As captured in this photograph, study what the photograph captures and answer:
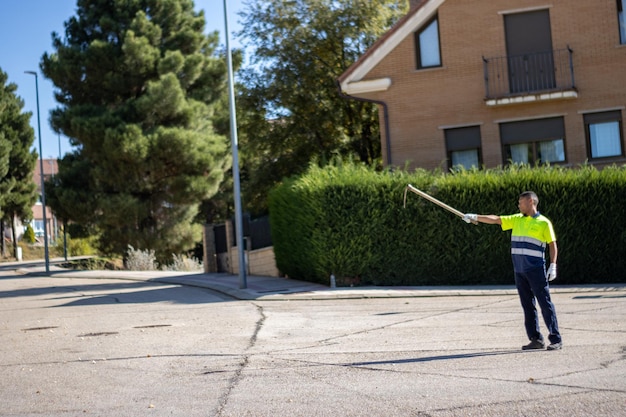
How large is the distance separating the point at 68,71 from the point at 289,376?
1369 inches

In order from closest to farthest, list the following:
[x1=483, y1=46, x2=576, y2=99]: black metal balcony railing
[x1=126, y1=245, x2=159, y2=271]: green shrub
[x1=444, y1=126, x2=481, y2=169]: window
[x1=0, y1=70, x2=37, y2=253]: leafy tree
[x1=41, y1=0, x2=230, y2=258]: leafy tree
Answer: [x1=483, y1=46, x2=576, y2=99]: black metal balcony railing < [x1=444, y1=126, x2=481, y2=169]: window < [x1=126, y1=245, x2=159, y2=271]: green shrub < [x1=41, y1=0, x2=230, y2=258]: leafy tree < [x1=0, y1=70, x2=37, y2=253]: leafy tree

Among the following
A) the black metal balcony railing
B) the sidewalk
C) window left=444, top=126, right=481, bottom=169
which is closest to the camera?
the sidewalk

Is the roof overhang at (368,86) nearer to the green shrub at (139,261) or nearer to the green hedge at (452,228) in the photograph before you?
the green hedge at (452,228)

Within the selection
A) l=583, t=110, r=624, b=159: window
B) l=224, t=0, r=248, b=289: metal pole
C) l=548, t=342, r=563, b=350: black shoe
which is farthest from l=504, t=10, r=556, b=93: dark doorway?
l=548, t=342, r=563, b=350: black shoe

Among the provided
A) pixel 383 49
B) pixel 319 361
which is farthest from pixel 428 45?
pixel 319 361

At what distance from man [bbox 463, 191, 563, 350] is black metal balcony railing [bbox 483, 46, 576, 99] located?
1554cm

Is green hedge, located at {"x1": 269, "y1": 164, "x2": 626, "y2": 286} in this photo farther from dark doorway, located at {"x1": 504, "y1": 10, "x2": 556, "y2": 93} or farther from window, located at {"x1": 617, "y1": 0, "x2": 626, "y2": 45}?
window, located at {"x1": 617, "y1": 0, "x2": 626, "y2": 45}

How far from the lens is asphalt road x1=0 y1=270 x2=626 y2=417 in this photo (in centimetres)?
704

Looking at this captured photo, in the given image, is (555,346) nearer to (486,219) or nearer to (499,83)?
(486,219)

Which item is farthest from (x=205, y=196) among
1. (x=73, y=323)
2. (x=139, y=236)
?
(x=73, y=323)

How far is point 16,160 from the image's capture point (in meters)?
58.0

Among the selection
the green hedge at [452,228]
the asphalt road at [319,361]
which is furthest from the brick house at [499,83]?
the asphalt road at [319,361]

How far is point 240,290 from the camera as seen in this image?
68.1ft

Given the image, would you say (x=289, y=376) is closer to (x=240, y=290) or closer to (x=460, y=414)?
(x=460, y=414)
